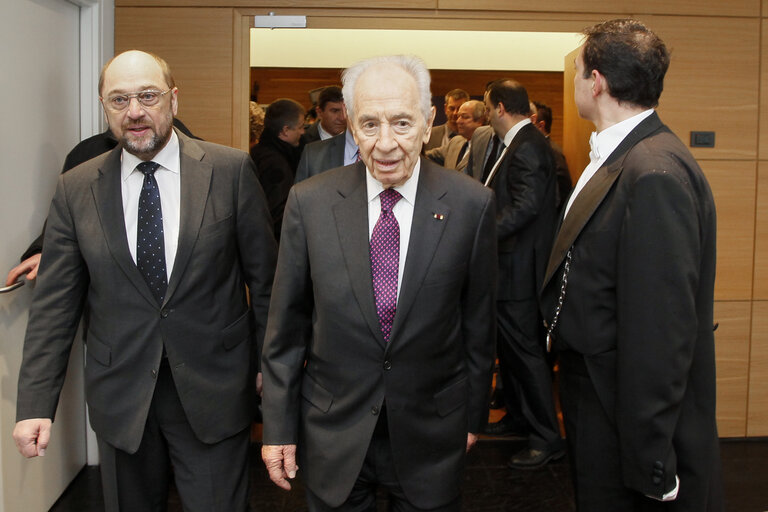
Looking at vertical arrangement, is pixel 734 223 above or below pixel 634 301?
above

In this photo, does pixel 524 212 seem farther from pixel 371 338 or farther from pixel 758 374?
pixel 371 338

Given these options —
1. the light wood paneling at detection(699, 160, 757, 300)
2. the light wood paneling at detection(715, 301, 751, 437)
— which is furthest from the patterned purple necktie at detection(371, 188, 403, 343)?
the light wood paneling at detection(715, 301, 751, 437)

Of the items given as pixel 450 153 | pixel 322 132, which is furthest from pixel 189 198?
pixel 450 153

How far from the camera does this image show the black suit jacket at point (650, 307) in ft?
6.78

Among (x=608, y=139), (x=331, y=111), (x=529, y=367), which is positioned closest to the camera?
(x=608, y=139)

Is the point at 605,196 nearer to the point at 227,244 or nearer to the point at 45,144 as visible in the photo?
the point at 227,244

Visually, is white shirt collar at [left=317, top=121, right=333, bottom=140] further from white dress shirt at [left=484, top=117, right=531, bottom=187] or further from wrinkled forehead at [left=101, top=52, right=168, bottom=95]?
wrinkled forehead at [left=101, top=52, right=168, bottom=95]

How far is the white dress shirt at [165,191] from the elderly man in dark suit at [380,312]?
48 cm

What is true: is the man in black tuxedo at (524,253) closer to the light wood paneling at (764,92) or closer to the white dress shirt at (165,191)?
the light wood paneling at (764,92)

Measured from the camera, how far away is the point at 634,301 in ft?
6.88

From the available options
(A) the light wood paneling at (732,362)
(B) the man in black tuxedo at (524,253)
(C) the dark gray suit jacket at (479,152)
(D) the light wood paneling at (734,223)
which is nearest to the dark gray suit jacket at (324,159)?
(B) the man in black tuxedo at (524,253)

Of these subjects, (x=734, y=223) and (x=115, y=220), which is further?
(x=734, y=223)

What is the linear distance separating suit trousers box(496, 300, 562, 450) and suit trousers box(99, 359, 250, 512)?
2120mm

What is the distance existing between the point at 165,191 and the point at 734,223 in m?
3.15
